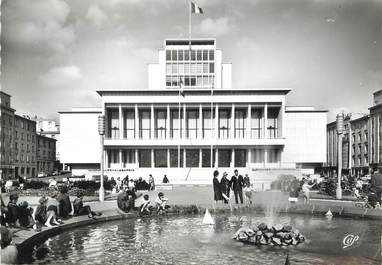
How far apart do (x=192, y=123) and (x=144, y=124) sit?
843 cm

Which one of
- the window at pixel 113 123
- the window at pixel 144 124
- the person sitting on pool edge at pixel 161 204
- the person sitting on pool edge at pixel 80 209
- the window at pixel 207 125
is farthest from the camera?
the window at pixel 144 124

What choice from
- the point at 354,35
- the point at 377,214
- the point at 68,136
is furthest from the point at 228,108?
the point at 354,35

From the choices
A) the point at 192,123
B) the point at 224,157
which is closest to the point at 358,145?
the point at 224,157

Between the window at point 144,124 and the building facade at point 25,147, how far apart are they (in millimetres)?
24940

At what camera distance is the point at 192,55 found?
6931 cm

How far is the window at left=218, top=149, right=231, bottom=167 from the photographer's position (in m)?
60.2

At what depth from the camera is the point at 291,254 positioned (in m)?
10.3

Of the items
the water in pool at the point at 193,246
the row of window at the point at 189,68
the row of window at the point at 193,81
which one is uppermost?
the row of window at the point at 189,68

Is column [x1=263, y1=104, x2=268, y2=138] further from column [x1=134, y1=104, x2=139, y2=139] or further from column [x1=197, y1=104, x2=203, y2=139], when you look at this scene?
column [x1=134, y1=104, x2=139, y2=139]

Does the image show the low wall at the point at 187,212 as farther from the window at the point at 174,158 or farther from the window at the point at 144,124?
the window at the point at 144,124

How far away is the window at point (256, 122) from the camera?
206ft

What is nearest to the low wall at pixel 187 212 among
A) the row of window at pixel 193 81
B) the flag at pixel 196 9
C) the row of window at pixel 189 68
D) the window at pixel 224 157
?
the flag at pixel 196 9

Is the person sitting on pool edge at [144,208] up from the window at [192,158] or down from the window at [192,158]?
down

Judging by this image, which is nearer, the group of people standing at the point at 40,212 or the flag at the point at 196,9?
the group of people standing at the point at 40,212
